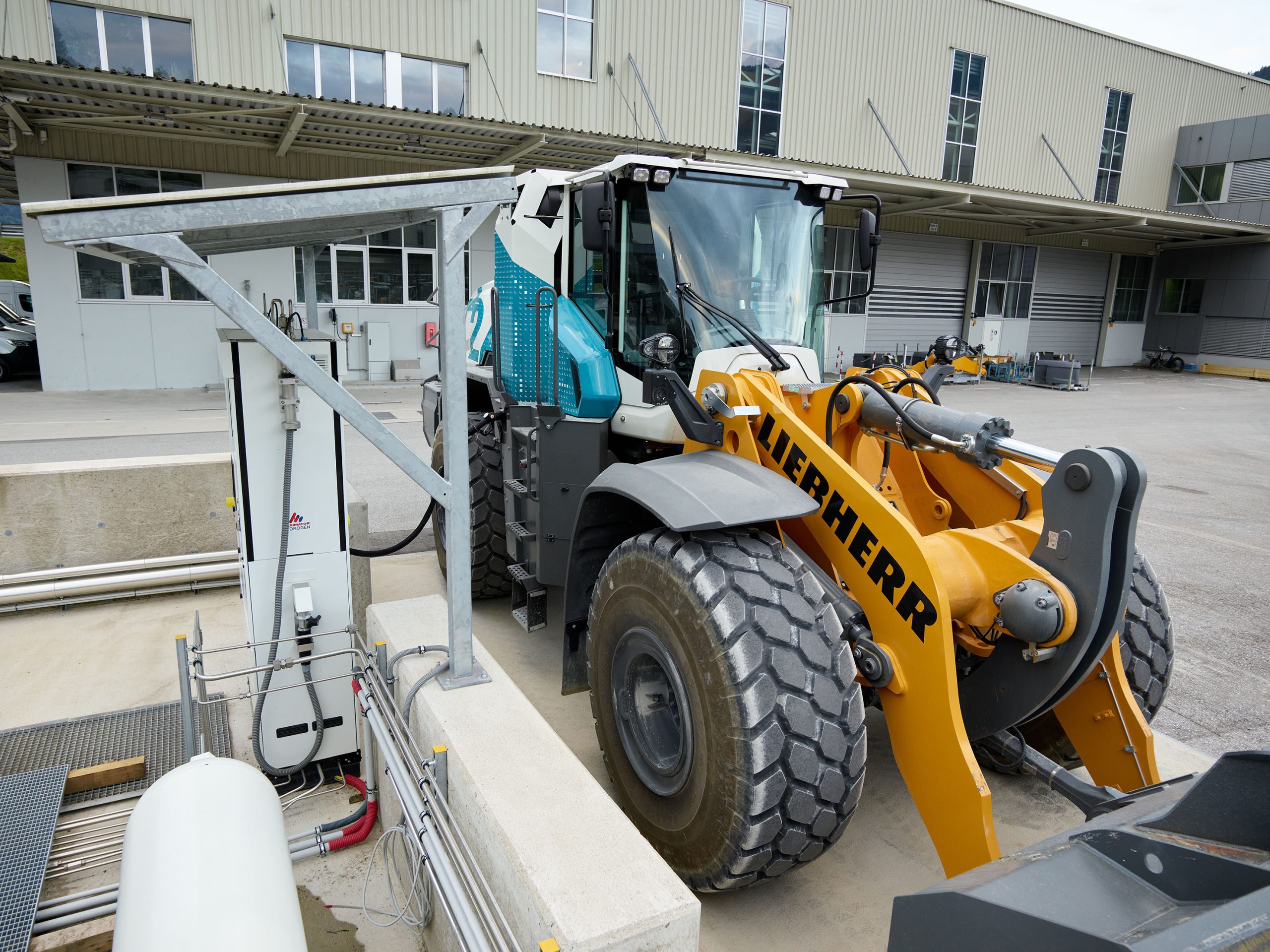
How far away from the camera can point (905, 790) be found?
3631 mm

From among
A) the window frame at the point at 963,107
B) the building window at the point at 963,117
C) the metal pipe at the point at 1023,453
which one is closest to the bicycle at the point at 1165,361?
the window frame at the point at 963,107

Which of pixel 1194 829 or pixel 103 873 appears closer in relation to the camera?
pixel 1194 829

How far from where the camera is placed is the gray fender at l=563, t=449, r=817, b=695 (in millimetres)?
2705

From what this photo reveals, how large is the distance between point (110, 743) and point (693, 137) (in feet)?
58.7

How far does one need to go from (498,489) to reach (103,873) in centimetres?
286

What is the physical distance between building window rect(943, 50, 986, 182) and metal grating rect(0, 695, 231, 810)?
23246 mm

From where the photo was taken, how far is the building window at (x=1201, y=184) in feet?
89.8

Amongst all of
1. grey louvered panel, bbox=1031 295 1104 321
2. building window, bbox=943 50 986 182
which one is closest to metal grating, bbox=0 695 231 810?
building window, bbox=943 50 986 182

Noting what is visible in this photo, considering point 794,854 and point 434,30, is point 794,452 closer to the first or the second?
point 794,854

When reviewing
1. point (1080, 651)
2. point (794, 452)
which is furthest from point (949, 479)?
point (1080, 651)

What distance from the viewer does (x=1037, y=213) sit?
70.1 ft

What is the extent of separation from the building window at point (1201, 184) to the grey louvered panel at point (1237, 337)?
4.25 meters

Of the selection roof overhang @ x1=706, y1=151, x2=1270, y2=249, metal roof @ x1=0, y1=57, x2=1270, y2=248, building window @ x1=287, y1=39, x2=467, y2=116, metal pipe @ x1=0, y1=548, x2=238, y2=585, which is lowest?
metal pipe @ x1=0, y1=548, x2=238, y2=585

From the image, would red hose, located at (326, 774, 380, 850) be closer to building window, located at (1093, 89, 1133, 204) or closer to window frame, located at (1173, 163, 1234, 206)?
building window, located at (1093, 89, 1133, 204)
